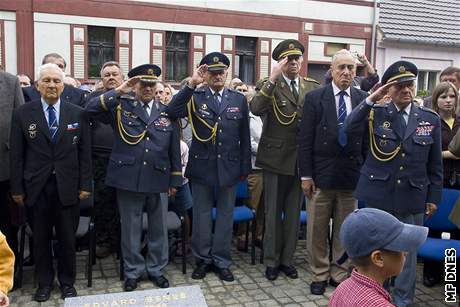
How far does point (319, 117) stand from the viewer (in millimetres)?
4480

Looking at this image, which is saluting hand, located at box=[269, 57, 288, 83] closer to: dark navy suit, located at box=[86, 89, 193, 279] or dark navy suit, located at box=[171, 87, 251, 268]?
dark navy suit, located at box=[171, 87, 251, 268]

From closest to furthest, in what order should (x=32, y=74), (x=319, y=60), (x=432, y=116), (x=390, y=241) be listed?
(x=390, y=241) → (x=432, y=116) → (x=32, y=74) → (x=319, y=60)

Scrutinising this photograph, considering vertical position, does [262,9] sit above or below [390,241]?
above

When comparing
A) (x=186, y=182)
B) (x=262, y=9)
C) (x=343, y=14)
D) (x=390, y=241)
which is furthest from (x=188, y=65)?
(x=390, y=241)

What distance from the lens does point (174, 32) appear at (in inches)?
642

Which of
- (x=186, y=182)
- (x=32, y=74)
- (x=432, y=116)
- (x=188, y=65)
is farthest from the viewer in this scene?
(x=188, y=65)

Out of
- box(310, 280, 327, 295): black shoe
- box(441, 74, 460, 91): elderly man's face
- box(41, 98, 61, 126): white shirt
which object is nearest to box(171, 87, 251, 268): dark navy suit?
box(310, 280, 327, 295): black shoe

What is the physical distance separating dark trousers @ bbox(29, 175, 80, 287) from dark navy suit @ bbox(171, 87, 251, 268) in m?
1.15

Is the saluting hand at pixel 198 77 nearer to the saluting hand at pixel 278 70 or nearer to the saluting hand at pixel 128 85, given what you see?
the saluting hand at pixel 128 85

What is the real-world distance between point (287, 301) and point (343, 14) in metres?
15.9

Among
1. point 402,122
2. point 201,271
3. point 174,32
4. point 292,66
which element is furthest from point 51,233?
point 174,32

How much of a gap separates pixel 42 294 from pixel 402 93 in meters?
3.36

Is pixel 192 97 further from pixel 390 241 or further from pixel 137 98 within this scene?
pixel 390 241

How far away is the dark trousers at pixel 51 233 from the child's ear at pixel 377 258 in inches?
119
